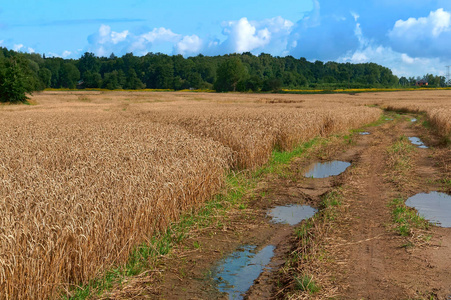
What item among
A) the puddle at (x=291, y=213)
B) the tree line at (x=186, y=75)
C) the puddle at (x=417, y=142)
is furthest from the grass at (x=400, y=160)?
the tree line at (x=186, y=75)

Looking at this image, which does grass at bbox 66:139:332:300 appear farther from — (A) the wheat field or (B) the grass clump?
(B) the grass clump

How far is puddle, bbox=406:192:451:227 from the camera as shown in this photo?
9.12 meters

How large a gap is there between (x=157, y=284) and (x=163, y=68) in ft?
507

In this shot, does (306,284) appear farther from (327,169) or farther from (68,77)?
(68,77)

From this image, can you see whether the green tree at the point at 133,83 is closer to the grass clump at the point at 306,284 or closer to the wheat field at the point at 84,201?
the wheat field at the point at 84,201

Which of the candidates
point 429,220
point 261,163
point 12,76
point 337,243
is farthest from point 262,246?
point 12,76

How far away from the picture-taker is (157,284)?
609cm

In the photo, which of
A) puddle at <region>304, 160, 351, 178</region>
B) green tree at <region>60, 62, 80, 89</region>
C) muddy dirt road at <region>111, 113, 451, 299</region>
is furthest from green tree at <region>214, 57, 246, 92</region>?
muddy dirt road at <region>111, 113, 451, 299</region>

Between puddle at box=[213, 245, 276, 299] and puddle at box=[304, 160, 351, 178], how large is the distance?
6.98 m

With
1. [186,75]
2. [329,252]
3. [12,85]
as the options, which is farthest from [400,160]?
[186,75]

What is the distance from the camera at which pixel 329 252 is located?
23.1 feet

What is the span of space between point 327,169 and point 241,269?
9.55m

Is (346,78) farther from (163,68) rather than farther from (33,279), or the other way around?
(33,279)

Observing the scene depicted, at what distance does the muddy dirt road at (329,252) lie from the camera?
5840mm
